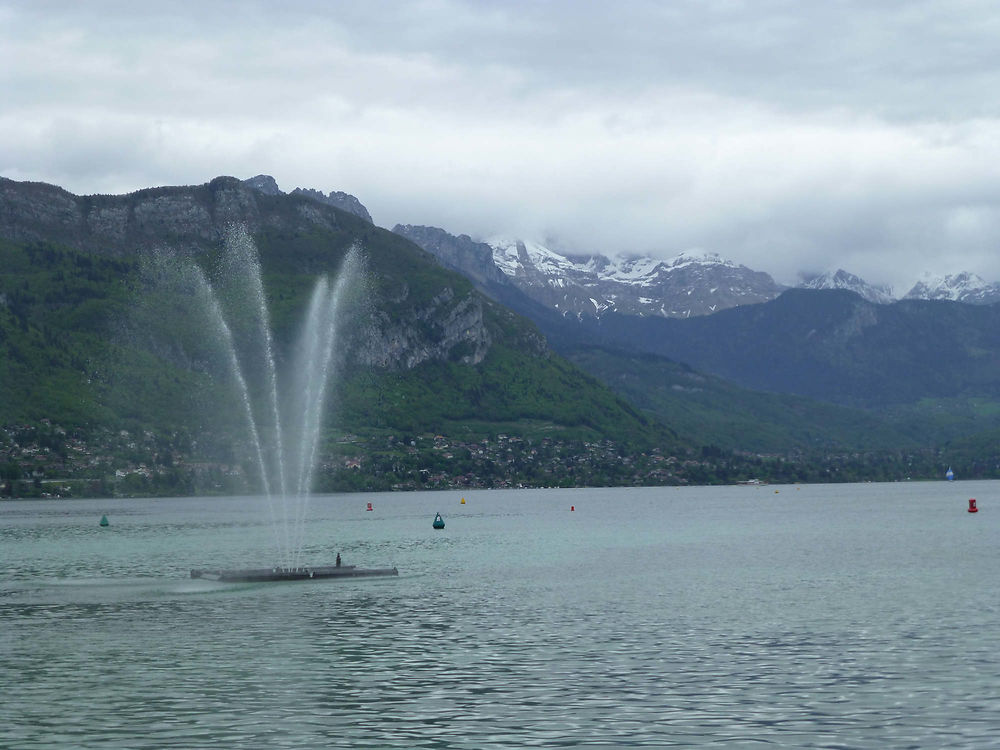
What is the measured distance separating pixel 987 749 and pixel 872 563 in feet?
270

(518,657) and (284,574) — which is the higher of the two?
(518,657)

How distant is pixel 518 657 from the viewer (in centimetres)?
6322

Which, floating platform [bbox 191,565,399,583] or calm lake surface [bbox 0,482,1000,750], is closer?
calm lake surface [bbox 0,482,1000,750]

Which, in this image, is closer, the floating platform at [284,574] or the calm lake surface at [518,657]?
the calm lake surface at [518,657]

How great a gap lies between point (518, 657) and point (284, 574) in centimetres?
4886

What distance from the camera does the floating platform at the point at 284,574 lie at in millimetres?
106875

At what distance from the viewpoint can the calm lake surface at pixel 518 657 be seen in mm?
46375

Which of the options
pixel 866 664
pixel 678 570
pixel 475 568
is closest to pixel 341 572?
pixel 475 568

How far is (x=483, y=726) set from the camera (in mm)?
46688

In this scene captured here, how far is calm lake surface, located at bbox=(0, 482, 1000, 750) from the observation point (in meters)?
46.4

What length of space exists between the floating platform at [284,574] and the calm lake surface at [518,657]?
2.51 metres

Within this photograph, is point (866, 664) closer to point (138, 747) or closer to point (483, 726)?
point (483, 726)

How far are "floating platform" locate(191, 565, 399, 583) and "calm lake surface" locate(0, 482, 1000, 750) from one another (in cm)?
251

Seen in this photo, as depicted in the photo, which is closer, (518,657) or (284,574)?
(518,657)
